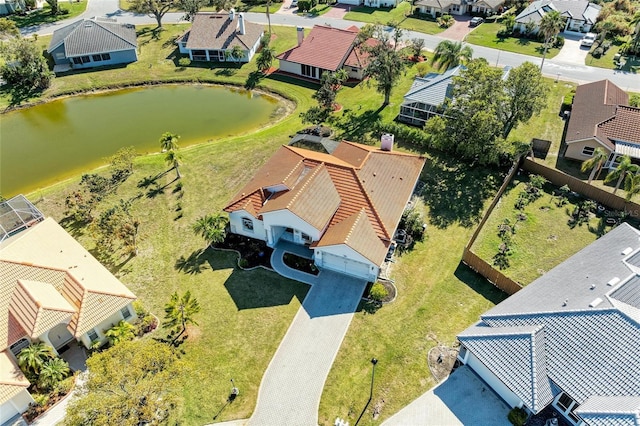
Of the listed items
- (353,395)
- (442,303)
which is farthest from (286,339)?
(442,303)

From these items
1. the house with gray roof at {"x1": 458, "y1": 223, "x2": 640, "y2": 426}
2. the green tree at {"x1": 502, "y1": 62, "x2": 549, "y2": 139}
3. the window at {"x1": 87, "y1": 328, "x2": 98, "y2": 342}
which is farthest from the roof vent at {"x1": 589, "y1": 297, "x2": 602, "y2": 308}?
the window at {"x1": 87, "y1": 328, "x2": 98, "y2": 342}

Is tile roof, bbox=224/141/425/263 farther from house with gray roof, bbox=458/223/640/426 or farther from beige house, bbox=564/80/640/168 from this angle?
beige house, bbox=564/80/640/168

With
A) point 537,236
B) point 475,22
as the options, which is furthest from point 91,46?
point 537,236

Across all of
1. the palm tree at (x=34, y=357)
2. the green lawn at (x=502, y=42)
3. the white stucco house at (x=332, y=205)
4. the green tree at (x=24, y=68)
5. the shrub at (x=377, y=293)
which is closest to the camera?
the palm tree at (x=34, y=357)

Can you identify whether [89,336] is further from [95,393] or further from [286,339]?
Result: [286,339]

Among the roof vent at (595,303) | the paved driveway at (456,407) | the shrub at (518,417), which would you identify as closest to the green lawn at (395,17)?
the roof vent at (595,303)

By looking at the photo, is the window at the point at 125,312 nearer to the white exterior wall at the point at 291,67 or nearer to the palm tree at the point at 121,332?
the palm tree at the point at 121,332

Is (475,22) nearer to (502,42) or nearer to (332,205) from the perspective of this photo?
(502,42)
